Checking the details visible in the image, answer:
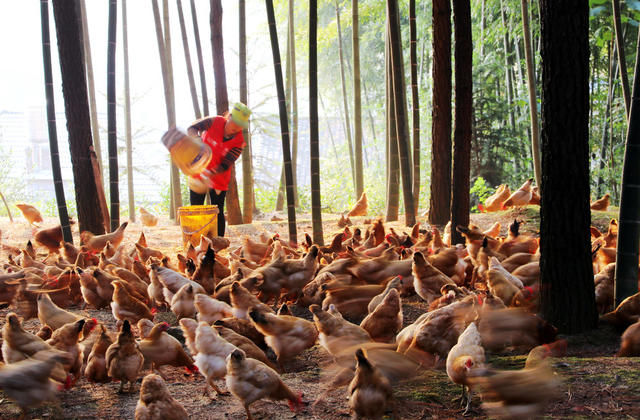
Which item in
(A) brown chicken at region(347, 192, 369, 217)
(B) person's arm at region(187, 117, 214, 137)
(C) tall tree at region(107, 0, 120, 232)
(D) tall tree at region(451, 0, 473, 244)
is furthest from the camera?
(A) brown chicken at region(347, 192, 369, 217)

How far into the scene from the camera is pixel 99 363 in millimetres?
3156

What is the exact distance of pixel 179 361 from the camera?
342 centimetres

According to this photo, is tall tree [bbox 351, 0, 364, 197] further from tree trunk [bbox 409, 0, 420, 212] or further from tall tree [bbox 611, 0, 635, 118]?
tall tree [bbox 611, 0, 635, 118]

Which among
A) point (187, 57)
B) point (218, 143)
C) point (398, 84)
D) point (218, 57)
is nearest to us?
point (218, 143)

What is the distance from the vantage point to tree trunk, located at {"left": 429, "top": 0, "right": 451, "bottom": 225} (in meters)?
7.01

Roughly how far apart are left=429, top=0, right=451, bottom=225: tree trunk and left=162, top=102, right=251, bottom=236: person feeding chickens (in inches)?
96.6

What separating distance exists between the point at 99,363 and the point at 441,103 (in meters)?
5.46

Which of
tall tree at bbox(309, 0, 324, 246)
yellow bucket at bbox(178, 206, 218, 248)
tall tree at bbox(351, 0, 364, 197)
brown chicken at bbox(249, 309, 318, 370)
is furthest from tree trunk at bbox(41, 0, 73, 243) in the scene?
tall tree at bbox(351, 0, 364, 197)

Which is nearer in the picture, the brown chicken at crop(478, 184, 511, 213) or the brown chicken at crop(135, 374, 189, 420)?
the brown chicken at crop(135, 374, 189, 420)

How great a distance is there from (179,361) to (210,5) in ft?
21.4

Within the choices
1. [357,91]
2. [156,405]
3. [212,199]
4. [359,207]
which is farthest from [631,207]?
[359,207]

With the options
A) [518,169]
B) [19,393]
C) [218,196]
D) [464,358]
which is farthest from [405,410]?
[518,169]

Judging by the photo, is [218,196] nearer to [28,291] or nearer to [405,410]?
[28,291]

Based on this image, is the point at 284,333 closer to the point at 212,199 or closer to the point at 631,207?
the point at 631,207
